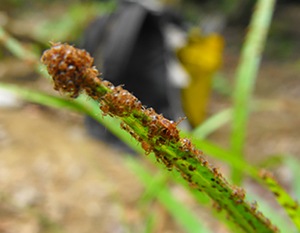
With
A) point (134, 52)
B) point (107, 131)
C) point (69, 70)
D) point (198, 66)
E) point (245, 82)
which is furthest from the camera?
point (198, 66)

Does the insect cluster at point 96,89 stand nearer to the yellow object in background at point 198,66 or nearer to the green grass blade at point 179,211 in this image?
the green grass blade at point 179,211

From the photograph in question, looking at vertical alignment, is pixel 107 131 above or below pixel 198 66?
below

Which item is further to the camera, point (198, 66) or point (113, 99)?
point (198, 66)

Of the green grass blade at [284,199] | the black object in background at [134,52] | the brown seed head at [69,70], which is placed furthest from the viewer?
the black object in background at [134,52]

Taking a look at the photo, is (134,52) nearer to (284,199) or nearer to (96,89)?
(284,199)

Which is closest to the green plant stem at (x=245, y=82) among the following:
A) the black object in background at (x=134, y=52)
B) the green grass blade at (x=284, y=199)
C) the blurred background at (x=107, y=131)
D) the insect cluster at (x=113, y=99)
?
the blurred background at (x=107, y=131)

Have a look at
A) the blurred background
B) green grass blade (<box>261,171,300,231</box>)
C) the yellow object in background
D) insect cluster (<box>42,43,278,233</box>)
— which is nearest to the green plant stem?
the blurred background

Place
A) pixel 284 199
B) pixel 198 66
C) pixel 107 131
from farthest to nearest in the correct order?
1. pixel 198 66
2. pixel 107 131
3. pixel 284 199

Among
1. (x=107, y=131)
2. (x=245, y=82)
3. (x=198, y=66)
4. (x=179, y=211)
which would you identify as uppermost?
(x=198, y=66)

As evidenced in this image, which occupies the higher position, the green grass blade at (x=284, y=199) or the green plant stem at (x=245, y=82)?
the green plant stem at (x=245, y=82)

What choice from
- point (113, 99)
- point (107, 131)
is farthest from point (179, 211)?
point (107, 131)
